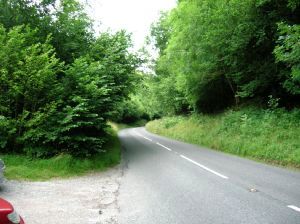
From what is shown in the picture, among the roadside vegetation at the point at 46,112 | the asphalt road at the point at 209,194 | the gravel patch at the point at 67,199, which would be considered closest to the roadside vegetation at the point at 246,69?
the asphalt road at the point at 209,194

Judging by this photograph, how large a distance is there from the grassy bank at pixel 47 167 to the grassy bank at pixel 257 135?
7.49 meters

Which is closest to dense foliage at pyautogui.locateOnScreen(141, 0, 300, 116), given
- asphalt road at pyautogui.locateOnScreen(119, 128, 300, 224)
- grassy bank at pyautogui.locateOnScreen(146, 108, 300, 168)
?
grassy bank at pyautogui.locateOnScreen(146, 108, 300, 168)

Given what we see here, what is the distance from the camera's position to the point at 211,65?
67.7 feet

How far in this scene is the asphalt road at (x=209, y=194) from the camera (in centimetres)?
614

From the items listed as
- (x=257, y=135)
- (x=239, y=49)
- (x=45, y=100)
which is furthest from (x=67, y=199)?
(x=239, y=49)

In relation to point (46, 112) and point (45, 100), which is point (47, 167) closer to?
point (46, 112)

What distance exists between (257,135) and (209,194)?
980 cm

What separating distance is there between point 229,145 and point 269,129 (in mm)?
2456

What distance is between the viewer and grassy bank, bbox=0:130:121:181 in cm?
1059

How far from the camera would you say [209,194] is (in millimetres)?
7941

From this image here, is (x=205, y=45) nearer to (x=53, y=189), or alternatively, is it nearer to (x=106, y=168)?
(x=106, y=168)

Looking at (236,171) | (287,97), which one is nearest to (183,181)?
(236,171)

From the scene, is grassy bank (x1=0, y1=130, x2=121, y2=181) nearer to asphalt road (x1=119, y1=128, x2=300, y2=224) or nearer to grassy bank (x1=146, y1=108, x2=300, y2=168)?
asphalt road (x1=119, y1=128, x2=300, y2=224)

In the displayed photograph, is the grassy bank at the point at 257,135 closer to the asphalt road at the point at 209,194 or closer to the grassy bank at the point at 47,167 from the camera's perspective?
the asphalt road at the point at 209,194
